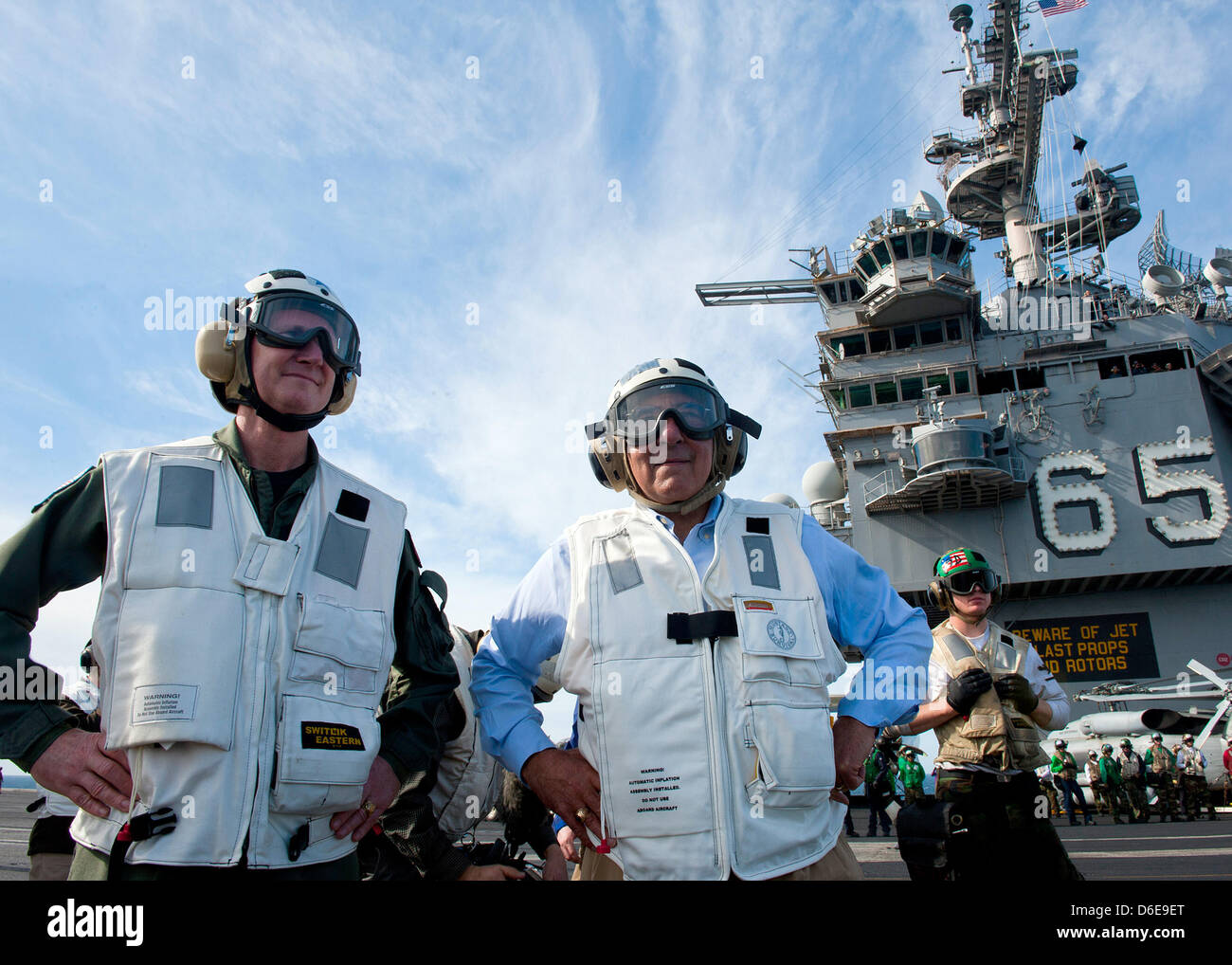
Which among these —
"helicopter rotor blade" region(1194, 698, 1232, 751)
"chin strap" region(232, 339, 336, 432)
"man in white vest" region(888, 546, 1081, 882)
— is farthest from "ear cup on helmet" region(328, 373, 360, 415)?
"helicopter rotor blade" region(1194, 698, 1232, 751)

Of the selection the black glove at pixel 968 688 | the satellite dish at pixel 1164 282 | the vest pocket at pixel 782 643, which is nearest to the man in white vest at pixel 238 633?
the vest pocket at pixel 782 643

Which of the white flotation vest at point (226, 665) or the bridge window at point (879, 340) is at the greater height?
the bridge window at point (879, 340)

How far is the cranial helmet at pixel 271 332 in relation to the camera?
2902 mm

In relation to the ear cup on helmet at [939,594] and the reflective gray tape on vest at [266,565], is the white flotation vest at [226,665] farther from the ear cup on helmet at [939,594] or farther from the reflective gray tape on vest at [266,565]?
the ear cup on helmet at [939,594]

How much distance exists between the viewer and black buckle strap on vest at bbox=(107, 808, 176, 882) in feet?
6.94

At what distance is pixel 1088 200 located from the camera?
36781mm

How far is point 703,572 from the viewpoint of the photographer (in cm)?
292

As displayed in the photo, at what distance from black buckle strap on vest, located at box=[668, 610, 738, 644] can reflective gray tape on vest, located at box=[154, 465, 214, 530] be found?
5.31ft

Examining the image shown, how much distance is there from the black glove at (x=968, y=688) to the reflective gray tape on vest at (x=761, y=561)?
2604mm

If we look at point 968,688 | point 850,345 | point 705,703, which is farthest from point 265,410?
point 850,345

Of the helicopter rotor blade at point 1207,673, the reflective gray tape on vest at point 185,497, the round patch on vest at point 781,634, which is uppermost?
the reflective gray tape on vest at point 185,497
